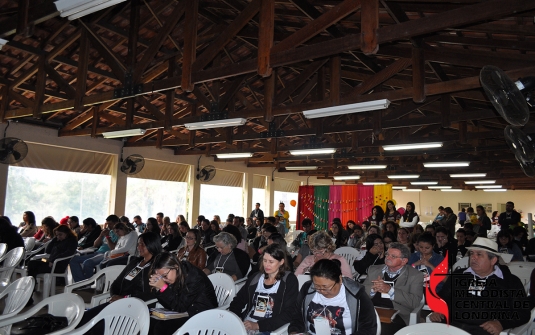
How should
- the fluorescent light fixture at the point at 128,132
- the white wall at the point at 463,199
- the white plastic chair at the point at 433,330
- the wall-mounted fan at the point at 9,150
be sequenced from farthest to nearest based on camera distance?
the white wall at the point at 463,199
the wall-mounted fan at the point at 9,150
the fluorescent light fixture at the point at 128,132
the white plastic chair at the point at 433,330

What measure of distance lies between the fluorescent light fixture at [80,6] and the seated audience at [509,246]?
277 inches

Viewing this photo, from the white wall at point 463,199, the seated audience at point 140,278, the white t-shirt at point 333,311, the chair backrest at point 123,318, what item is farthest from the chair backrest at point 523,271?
the white wall at point 463,199

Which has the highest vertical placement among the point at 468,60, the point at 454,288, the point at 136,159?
the point at 468,60

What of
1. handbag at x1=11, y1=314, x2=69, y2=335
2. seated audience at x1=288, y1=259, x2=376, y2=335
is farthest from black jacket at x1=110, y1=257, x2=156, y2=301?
seated audience at x1=288, y1=259, x2=376, y2=335

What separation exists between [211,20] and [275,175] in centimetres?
1158

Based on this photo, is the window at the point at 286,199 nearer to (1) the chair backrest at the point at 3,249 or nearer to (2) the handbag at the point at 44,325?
(1) the chair backrest at the point at 3,249

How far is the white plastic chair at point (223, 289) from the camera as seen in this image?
3.77 m

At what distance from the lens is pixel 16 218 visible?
9.04 m

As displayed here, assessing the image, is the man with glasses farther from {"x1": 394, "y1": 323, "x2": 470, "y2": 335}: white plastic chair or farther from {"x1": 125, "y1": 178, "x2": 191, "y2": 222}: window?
{"x1": 125, "y1": 178, "x2": 191, "y2": 222}: window

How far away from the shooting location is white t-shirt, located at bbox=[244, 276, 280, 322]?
2.96 metres

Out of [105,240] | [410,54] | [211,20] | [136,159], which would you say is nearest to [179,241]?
[105,240]

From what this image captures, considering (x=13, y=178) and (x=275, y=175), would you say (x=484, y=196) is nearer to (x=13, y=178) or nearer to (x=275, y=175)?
(x=275, y=175)

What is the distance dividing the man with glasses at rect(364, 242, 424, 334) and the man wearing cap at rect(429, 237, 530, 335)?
0.66 feet

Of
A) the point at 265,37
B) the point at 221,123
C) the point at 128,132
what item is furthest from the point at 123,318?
the point at 128,132
